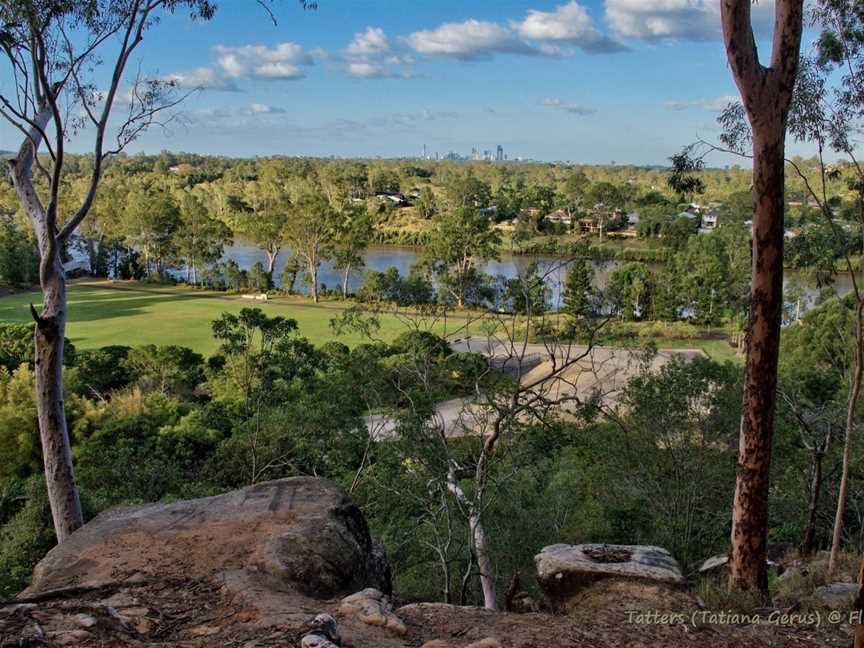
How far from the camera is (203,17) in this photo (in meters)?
9.05

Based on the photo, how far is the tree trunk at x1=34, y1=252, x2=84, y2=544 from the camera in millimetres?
7594

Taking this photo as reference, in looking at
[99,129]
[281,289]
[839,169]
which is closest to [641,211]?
[281,289]

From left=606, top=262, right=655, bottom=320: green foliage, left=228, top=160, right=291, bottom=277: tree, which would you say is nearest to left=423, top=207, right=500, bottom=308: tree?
left=606, top=262, right=655, bottom=320: green foliage

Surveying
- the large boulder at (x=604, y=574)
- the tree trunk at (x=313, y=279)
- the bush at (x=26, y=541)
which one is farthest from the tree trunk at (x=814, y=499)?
the tree trunk at (x=313, y=279)

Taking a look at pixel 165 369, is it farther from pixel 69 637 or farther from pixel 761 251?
pixel 69 637

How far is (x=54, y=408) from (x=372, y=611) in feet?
16.3

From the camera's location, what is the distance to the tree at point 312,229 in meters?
42.3

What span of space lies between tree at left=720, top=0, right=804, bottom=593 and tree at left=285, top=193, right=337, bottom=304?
36743 mm

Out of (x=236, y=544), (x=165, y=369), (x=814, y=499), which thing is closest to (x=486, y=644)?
(x=236, y=544)

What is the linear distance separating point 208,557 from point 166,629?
120 cm

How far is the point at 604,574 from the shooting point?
19.8 feet

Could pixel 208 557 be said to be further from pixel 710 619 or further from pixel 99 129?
pixel 99 129

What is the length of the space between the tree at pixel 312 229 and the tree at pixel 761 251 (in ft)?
121

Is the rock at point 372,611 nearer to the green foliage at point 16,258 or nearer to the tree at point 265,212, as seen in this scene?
the tree at point 265,212
